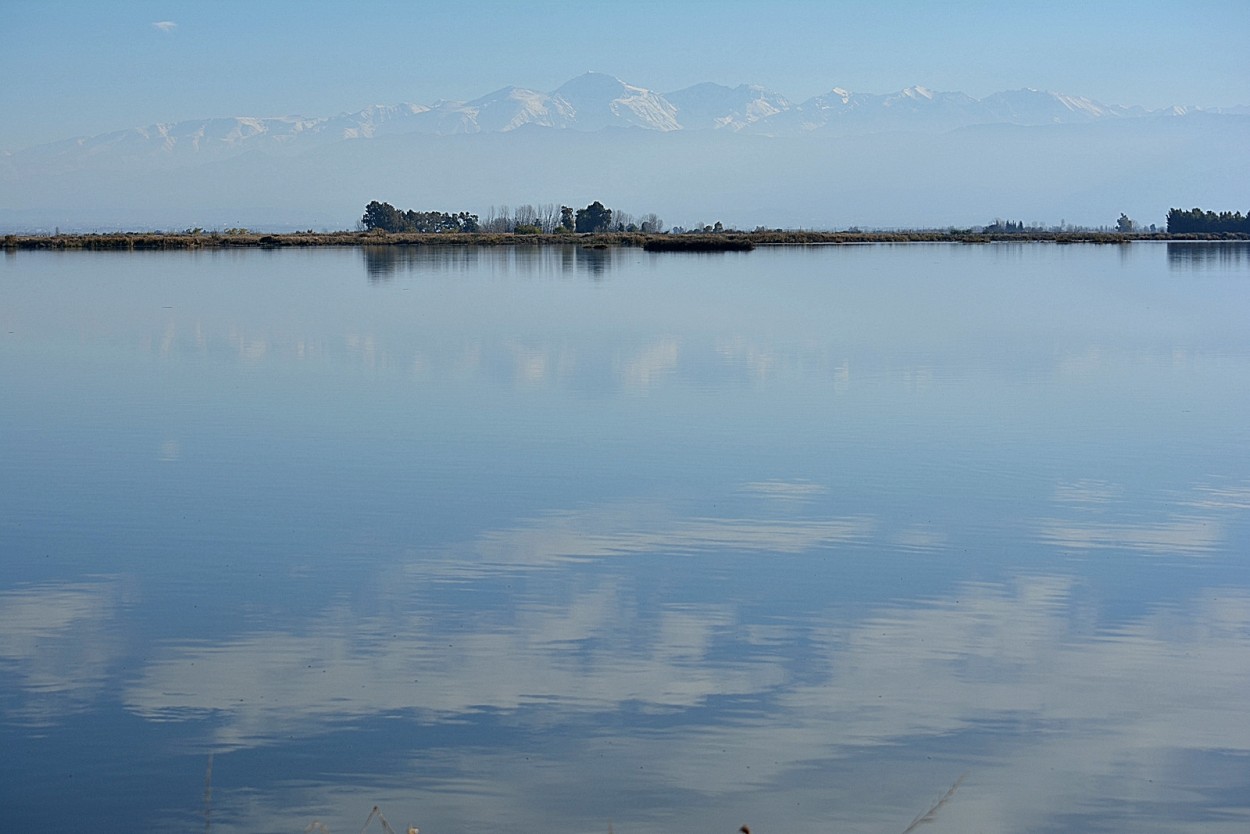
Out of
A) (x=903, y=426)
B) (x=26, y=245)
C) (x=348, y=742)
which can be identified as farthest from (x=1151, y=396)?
(x=26, y=245)

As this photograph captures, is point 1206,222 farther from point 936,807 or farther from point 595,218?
point 936,807

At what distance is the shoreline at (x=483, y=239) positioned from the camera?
216ft

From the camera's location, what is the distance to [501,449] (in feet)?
37.4

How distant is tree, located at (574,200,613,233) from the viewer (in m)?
101

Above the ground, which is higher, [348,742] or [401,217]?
[401,217]

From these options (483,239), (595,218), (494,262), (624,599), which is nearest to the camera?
(624,599)

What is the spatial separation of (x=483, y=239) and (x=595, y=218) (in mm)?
21004

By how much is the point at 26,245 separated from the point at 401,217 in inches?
1594

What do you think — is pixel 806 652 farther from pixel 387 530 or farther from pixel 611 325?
pixel 611 325

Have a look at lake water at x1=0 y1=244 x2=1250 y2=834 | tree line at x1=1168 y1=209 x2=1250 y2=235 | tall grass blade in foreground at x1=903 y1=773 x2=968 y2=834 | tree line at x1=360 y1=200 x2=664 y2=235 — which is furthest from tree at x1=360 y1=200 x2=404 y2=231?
tall grass blade in foreground at x1=903 y1=773 x2=968 y2=834

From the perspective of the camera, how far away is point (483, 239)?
268 ft

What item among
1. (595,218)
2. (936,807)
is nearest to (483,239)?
(595,218)

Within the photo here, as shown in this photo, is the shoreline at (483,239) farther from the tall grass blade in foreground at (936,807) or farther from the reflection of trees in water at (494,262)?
the tall grass blade in foreground at (936,807)

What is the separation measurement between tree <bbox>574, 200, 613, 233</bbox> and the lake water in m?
85.4
